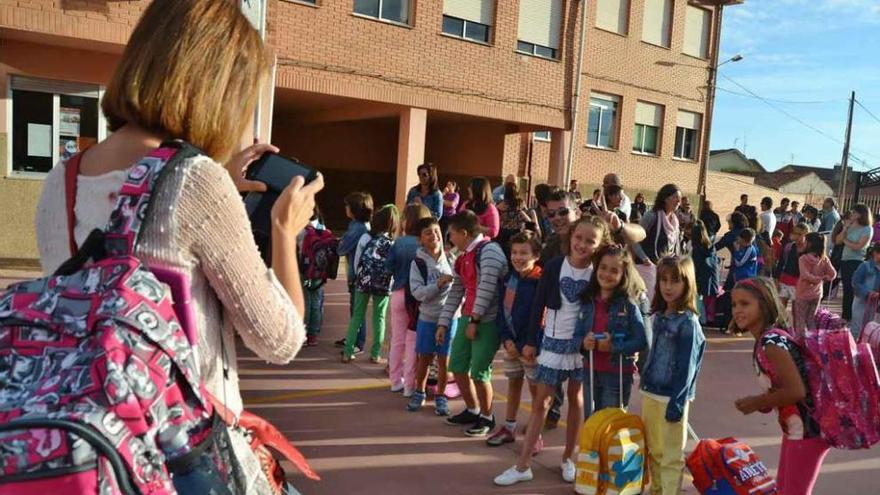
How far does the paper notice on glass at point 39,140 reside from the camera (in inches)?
430

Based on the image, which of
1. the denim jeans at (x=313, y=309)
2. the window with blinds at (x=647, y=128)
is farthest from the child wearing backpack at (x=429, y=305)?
the window with blinds at (x=647, y=128)

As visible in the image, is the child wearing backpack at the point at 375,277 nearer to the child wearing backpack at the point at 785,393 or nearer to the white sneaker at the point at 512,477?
A: the white sneaker at the point at 512,477

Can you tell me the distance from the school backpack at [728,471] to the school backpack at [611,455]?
360 mm

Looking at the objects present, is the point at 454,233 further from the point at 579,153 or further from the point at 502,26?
the point at 579,153

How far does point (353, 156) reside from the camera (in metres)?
21.0

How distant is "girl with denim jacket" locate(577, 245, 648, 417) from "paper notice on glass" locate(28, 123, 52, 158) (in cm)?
1006

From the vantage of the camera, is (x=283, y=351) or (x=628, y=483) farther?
(x=628, y=483)

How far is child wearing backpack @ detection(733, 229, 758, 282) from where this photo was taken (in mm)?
9945

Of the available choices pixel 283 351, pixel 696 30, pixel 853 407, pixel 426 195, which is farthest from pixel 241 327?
pixel 696 30

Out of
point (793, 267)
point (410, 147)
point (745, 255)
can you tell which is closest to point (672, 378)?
point (793, 267)

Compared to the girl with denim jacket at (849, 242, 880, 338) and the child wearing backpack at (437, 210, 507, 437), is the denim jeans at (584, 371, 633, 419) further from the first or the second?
the girl with denim jacket at (849, 242, 880, 338)

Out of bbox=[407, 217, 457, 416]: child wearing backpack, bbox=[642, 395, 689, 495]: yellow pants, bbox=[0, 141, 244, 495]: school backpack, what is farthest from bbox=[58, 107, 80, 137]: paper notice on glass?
bbox=[0, 141, 244, 495]: school backpack

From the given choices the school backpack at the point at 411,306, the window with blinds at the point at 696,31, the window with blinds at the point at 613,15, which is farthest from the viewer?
the window with blinds at the point at 696,31

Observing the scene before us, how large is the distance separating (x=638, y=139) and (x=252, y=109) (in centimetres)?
2153
